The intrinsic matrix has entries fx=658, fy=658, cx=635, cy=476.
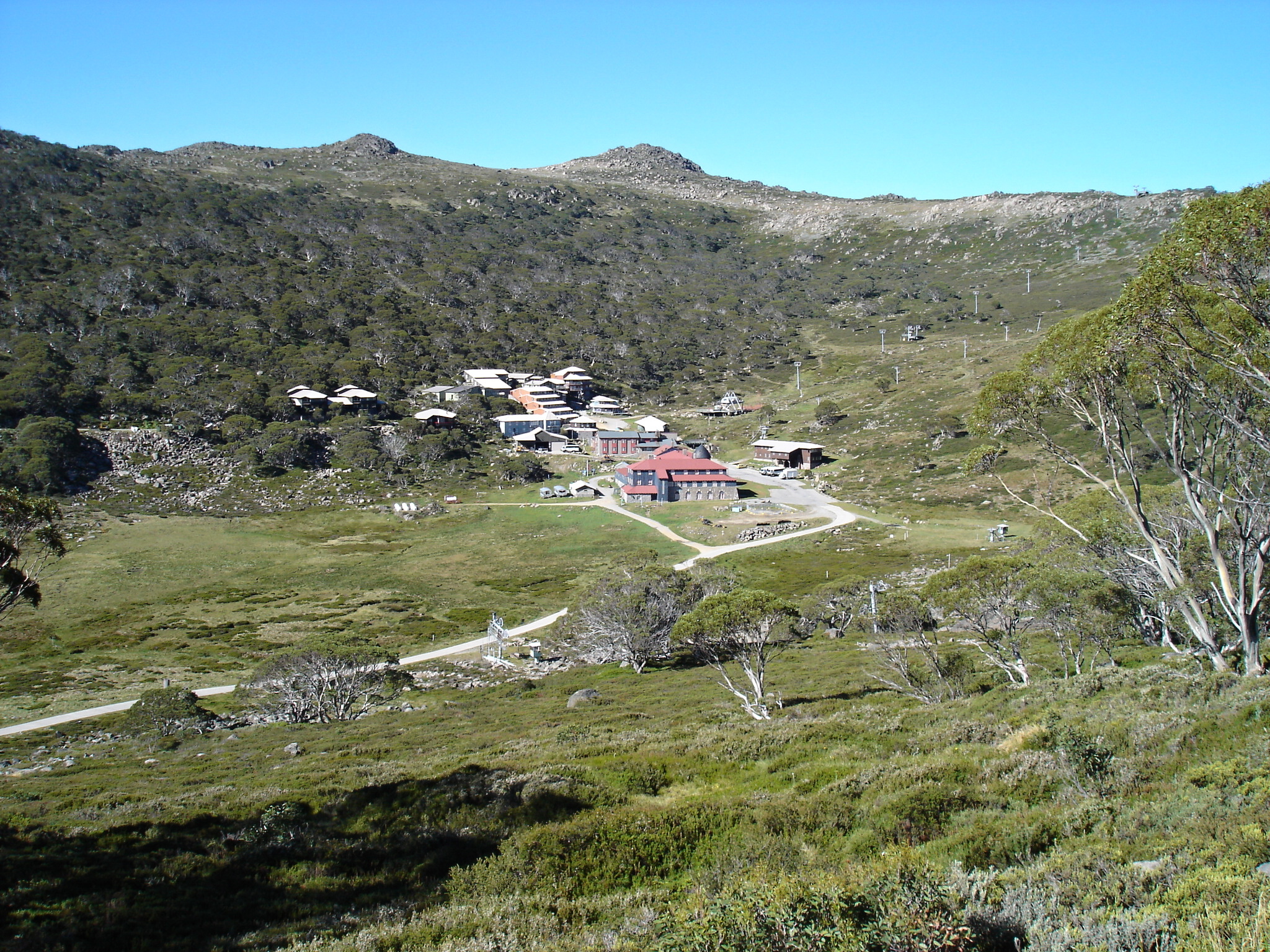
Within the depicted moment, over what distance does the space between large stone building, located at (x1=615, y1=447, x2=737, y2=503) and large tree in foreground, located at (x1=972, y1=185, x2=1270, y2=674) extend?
6684 centimetres

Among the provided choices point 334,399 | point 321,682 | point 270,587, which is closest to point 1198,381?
point 321,682

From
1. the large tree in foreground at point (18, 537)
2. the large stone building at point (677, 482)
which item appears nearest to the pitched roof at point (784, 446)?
the large stone building at point (677, 482)

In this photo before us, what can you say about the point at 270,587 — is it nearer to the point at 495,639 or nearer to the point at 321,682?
the point at 495,639

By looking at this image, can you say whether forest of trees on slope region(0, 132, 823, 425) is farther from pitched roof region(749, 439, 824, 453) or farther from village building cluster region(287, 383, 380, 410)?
pitched roof region(749, 439, 824, 453)

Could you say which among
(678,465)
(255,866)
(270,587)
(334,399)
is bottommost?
(270,587)

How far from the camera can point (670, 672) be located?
4159 centimetres

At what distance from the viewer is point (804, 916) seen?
5980 mm

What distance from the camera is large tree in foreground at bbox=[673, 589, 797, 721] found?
25.7m

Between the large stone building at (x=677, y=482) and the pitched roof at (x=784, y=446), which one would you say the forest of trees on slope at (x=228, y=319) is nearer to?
the pitched roof at (x=784, y=446)

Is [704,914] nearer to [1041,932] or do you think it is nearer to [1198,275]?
[1041,932]

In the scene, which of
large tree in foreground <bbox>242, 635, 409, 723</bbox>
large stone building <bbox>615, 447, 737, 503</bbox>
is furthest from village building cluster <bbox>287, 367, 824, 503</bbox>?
large tree in foreground <bbox>242, 635, 409, 723</bbox>

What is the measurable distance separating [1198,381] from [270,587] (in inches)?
2721

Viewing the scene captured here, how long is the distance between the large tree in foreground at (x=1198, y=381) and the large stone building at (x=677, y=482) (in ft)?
219

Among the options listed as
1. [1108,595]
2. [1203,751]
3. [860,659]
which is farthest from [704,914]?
[860,659]
